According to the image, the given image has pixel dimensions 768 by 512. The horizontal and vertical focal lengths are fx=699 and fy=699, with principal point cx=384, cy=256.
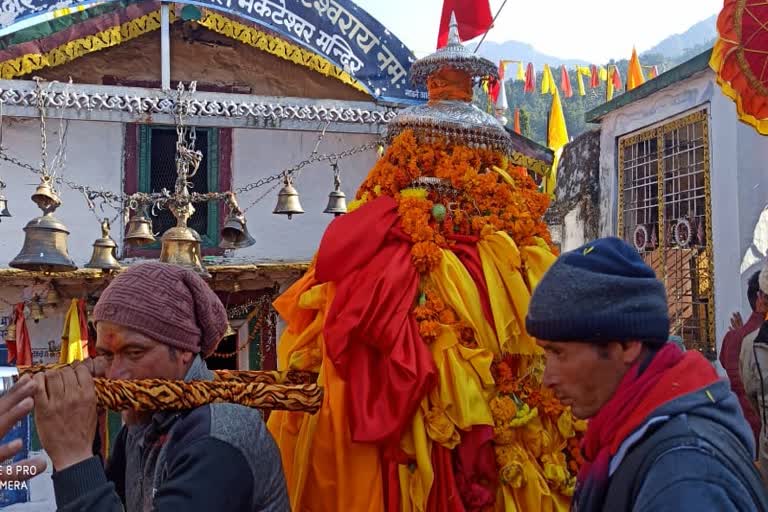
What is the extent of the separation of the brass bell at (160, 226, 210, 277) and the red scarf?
20.9 ft

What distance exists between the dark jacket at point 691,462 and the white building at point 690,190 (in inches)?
258

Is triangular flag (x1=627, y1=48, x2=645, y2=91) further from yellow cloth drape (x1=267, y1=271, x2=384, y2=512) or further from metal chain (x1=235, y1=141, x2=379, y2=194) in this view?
yellow cloth drape (x1=267, y1=271, x2=384, y2=512)

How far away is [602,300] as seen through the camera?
5.07 ft

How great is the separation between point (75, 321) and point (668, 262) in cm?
742

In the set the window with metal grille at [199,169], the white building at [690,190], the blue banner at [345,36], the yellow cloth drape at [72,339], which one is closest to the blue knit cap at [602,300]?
the white building at [690,190]

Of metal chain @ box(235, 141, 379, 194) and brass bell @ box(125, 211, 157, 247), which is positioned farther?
metal chain @ box(235, 141, 379, 194)

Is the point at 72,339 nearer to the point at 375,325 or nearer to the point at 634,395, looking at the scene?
the point at 375,325

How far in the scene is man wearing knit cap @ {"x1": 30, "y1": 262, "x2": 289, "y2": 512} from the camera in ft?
5.51

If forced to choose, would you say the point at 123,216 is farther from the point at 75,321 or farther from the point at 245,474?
the point at 245,474

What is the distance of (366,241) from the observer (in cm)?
314

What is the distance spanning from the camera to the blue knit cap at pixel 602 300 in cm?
154

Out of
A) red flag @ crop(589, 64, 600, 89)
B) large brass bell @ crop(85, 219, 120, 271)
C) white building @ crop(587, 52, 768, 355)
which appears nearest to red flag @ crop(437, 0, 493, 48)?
white building @ crop(587, 52, 768, 355)

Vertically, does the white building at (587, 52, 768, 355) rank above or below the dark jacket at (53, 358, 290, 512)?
above

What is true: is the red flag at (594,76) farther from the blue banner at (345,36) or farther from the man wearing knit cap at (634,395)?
the man wearing knit cap at (634,395)
